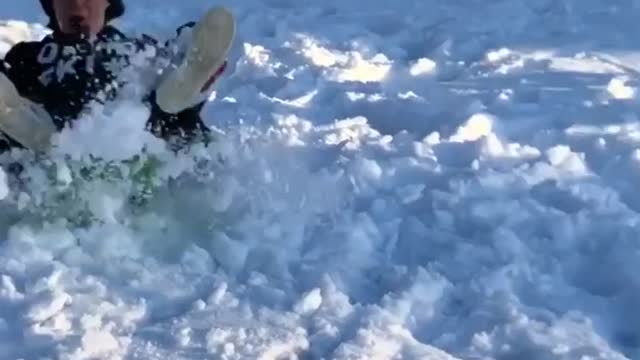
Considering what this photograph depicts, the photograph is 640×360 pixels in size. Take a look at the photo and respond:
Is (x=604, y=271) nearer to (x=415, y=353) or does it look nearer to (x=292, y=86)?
(x=415, y=353)

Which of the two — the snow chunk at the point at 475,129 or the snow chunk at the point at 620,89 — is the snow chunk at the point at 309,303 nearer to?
the snow chunk at the point at 475,129

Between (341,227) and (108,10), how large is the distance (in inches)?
38.2

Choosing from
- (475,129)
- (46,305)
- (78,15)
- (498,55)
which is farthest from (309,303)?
(498,55)

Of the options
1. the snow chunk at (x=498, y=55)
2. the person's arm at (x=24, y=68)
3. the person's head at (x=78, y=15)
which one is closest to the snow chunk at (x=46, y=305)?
the person's arm at (x=24, y=68)

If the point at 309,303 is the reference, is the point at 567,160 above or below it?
above

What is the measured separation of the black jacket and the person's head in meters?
0.03

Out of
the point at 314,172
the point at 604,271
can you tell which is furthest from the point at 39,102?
the point at 604,271

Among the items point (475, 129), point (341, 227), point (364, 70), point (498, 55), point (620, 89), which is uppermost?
point (498, 55)

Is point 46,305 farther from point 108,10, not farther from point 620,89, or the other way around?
point 620,89

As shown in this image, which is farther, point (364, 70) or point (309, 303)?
point (364, 70)

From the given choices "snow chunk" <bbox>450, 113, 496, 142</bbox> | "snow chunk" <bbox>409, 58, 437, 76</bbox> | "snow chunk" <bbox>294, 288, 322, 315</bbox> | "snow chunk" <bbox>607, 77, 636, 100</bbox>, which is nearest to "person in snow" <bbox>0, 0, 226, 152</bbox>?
"snow chunk" <bbox>294, 288, 322, 315</bbox>

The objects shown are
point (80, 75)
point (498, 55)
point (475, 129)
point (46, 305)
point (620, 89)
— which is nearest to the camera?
point (46, 305)

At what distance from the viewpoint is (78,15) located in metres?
3.84

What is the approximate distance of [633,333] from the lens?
3238 millimetres
